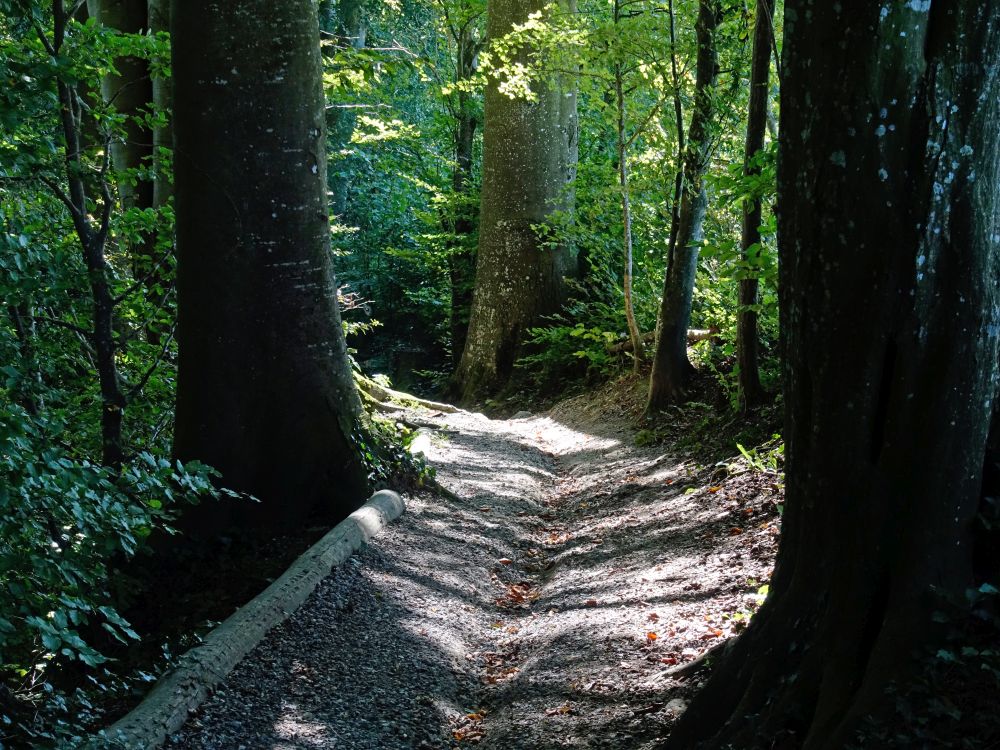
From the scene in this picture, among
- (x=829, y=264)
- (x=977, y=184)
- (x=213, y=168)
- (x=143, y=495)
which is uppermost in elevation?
(x=213, y=168)

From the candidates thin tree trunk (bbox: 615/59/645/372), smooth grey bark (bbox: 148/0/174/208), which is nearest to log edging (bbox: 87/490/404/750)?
smooth grey bark (bbox: 148/0/174/208)

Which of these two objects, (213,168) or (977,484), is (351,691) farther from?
(213,168)

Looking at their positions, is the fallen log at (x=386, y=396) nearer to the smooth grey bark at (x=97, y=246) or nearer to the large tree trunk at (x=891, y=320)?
the smooth grey bark at (x=97, y=246)

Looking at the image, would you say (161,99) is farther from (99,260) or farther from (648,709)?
(648,709)

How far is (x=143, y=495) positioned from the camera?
3.96 meters

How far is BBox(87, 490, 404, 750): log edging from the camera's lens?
151 inches

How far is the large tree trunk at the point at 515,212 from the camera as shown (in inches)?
614

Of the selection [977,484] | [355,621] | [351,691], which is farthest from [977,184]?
[355,621]

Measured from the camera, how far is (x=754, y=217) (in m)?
8.23

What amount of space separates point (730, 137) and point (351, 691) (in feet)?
27.1

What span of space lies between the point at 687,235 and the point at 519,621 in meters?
6.14

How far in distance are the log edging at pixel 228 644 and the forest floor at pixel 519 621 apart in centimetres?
9

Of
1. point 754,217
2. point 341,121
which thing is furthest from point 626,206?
point 341,121

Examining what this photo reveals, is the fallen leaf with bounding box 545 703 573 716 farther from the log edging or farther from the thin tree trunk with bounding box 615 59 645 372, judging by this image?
the thin tree trunk with bounding box 615 59 645 372
